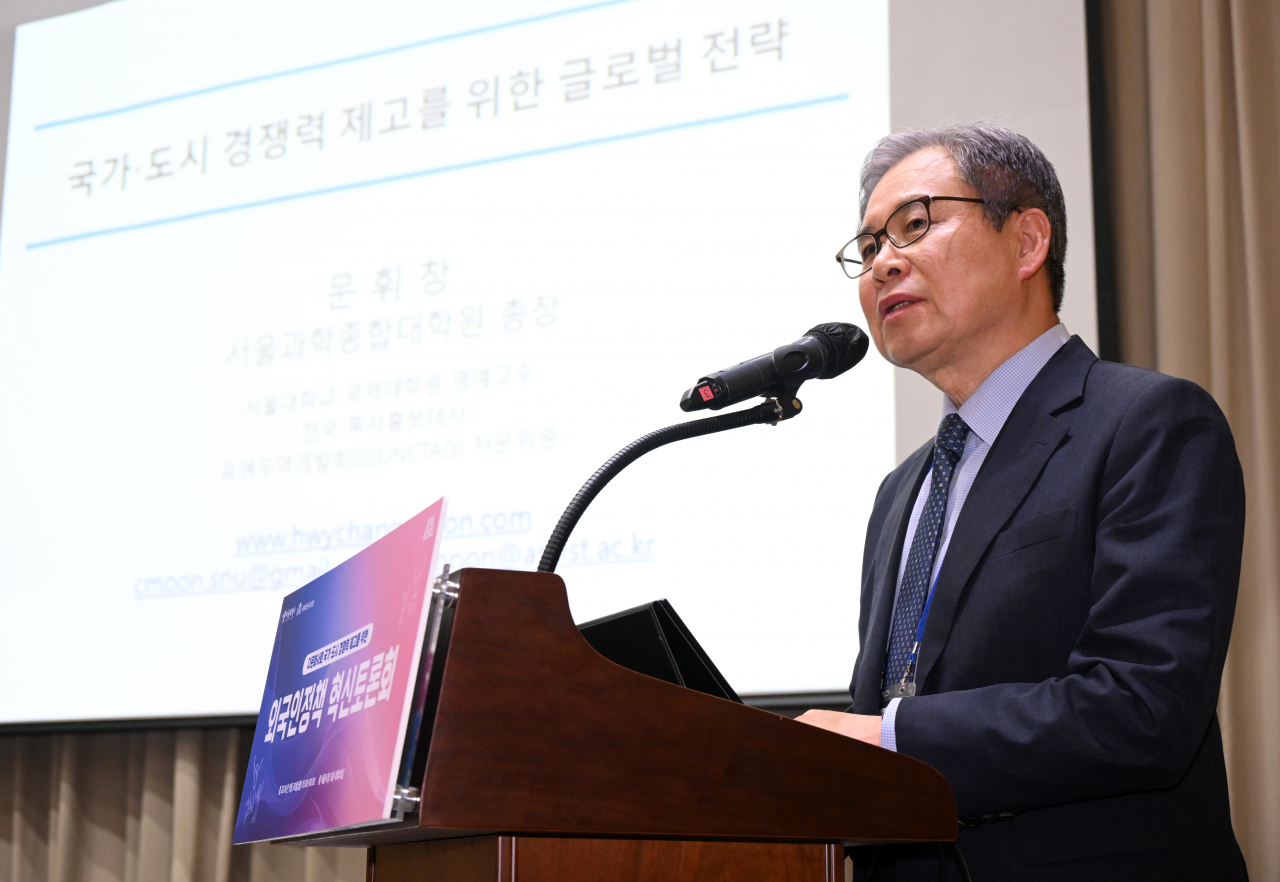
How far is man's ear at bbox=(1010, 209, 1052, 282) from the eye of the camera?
1.61 metres

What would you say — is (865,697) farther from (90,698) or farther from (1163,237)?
(90,698)

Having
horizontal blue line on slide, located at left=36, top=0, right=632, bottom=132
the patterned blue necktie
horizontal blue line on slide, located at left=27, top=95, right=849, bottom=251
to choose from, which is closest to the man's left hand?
the patterned blue necktie

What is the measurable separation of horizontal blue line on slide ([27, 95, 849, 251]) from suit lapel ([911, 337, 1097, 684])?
1.32 meters

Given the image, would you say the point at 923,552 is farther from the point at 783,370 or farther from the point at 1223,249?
the point at 1223,249

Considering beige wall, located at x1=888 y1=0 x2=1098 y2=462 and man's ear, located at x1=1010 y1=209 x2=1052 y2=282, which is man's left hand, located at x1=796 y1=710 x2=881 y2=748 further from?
beige wall, located at x1=888 y1=0 x2=1098 y2=462

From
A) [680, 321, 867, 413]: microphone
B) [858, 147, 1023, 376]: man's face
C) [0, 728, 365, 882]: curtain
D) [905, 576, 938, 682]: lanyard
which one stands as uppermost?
[858, 147, 1023, 376]: man's face

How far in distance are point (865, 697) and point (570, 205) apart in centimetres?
167

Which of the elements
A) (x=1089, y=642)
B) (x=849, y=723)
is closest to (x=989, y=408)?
(x=1089, y=642)

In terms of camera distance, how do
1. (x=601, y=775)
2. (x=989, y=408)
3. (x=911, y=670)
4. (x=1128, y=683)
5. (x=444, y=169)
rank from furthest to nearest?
(x=444, y=169) → (x=989, y=408) → (x=911, y=670) → (x=1128, y=683) → (x=601, y=775)

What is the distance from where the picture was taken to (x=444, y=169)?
9.79 feet

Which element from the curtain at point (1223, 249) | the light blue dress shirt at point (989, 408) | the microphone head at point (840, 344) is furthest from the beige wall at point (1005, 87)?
the microphone head at point (840, 344)

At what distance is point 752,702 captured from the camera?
94.6 inches

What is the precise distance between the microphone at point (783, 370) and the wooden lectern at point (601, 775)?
387 mm

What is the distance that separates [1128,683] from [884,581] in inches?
19.1
